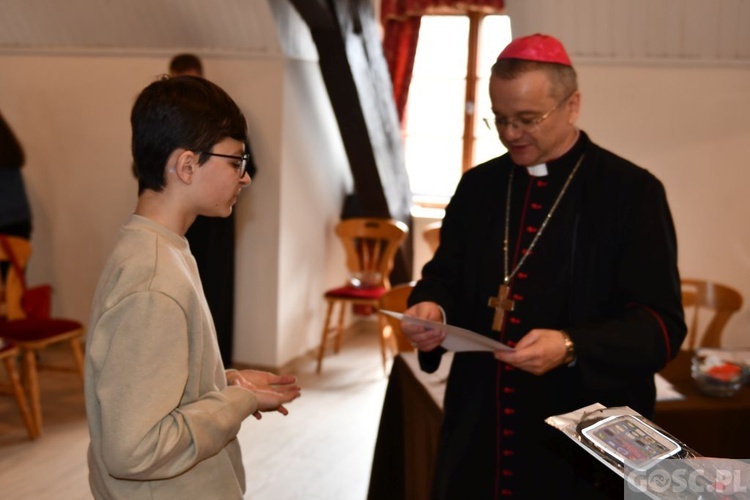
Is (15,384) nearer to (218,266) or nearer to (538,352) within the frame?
(218,266)

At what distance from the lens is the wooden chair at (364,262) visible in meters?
5.06

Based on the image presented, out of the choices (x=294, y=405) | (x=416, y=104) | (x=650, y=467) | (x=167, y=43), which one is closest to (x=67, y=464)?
(x=294, y=405)

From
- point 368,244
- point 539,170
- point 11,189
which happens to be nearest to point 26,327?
point 11,189

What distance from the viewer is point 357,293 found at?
5039 mm

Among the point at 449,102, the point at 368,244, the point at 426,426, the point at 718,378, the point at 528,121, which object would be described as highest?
the point at 449,102

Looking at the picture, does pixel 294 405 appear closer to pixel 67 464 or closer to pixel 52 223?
pixel 67 464

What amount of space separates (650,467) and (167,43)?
4.38 m

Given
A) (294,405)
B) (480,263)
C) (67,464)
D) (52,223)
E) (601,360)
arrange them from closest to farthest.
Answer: (601,360) → (480,263) → (67,464) → (294,405) → (52,223)

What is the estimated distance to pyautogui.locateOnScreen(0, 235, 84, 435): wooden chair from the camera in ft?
12.9

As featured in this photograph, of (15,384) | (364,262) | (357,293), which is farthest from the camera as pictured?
(364,262)

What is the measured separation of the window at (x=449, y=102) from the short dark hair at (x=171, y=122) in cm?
467

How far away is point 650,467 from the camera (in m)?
1.02

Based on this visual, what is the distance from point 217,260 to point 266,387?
10.7 ft

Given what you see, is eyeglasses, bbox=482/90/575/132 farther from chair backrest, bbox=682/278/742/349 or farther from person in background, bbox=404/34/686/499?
chair backrest, bbox=682/278/742/349
